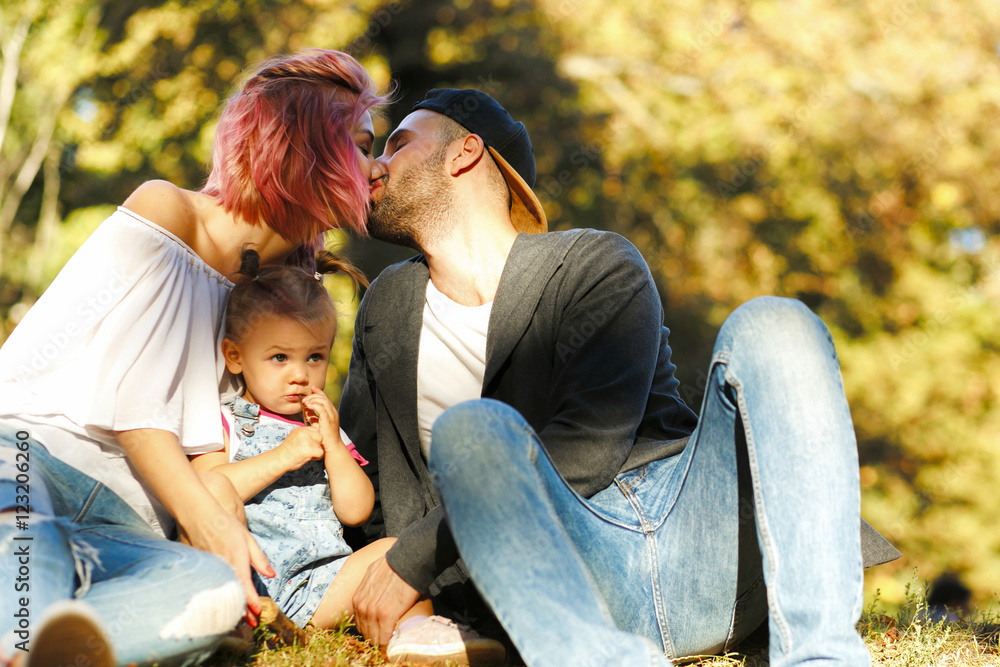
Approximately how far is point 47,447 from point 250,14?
7.67 metres

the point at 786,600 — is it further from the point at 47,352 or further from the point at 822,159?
the point at 822,159

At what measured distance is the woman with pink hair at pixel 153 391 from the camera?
5.62ft

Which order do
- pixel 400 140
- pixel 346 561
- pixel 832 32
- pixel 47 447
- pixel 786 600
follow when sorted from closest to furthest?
1. pixel 786 600
2. pixel 47 447
3. pixel 346 561
4. pixel 400 140
5. pixel 832 32

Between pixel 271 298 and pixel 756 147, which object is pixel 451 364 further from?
pixel 756 147

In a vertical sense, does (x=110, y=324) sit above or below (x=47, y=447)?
above

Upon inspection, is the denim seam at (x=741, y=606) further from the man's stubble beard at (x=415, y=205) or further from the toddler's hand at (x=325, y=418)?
the man's stubble beard at (x=415, y=205)

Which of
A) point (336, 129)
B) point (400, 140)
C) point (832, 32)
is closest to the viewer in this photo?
point (336, 129)

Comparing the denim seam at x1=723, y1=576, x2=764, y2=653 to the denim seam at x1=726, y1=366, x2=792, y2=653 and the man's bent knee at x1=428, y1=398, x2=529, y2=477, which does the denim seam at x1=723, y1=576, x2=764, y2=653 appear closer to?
the denim seam at x1=726, y1=366, x2=792, y2=653

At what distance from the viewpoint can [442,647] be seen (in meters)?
2.00

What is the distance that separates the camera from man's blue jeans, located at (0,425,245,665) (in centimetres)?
168

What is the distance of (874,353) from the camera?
963cm

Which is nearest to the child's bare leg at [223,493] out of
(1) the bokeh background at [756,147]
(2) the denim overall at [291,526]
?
(2) the denim overall at [291,526]

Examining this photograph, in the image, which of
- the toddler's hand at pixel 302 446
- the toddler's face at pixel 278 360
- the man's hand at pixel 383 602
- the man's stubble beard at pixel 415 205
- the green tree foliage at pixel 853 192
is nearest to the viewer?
the man's hand at pixel 383 602

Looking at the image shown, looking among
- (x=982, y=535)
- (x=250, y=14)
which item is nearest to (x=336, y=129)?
(x=250, y=14)
